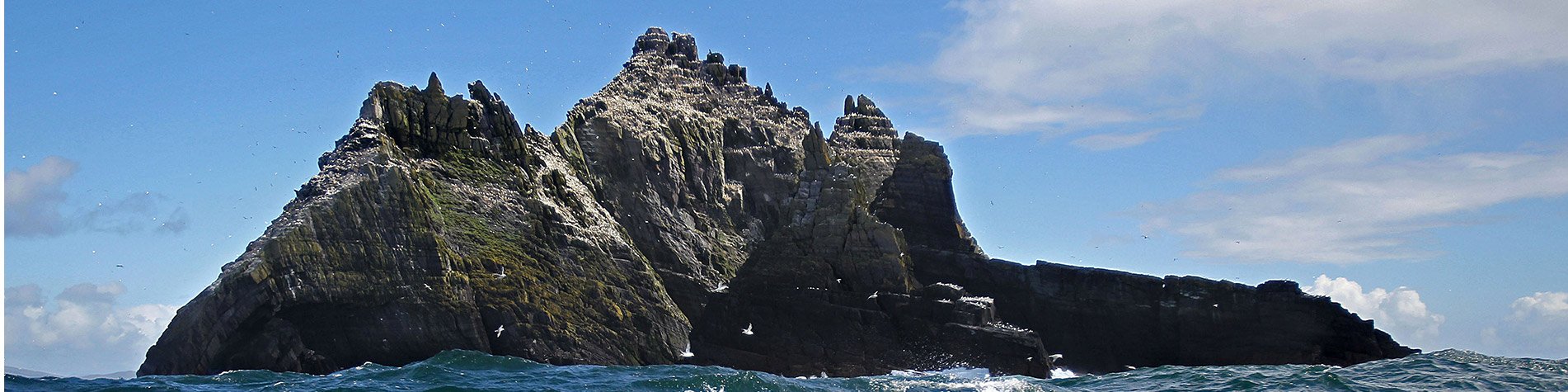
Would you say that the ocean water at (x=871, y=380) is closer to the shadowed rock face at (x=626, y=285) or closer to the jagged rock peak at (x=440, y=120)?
the shadowed rock face at (x=626, y=285)

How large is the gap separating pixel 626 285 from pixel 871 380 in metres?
19.2

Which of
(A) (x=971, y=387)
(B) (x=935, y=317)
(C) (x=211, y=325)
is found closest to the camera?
(A) (x=971, y=387)

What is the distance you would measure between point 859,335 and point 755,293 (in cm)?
583

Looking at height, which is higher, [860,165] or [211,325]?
[860,165]

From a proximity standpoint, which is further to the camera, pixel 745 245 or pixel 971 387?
pixel 745 245

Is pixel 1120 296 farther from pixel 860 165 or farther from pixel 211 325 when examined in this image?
pixel 211 325

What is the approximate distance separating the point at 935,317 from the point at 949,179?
500 inches

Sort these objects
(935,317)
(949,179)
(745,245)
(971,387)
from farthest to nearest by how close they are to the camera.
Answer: (745,245)
(949,179)
(935,317)
(971,387)

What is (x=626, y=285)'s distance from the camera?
62.9 m

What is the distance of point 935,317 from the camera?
5709 cm

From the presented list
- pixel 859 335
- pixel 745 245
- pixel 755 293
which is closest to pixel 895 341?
pixel 859 335

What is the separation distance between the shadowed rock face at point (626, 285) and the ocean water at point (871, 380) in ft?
12.4

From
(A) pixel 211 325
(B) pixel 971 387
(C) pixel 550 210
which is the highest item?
(C) pixel 550 210

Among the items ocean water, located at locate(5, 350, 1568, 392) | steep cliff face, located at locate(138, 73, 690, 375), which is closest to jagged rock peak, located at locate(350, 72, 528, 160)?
steep cliff face, located at locate(138, 73, 690, 375)
